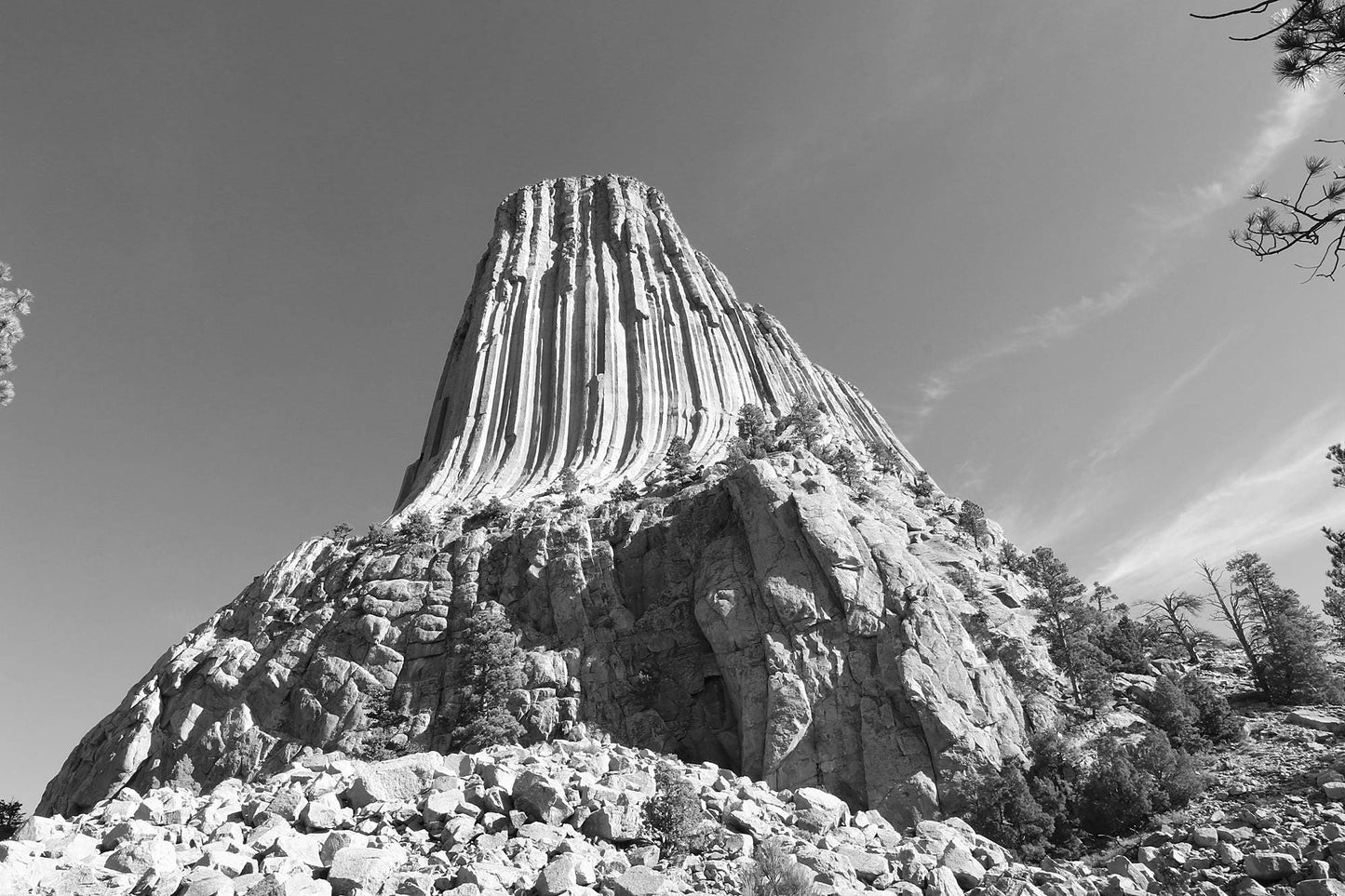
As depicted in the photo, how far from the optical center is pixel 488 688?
110 ft

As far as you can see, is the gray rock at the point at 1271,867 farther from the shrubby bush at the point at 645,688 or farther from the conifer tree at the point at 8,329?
the conifer tree at the point at 8,329

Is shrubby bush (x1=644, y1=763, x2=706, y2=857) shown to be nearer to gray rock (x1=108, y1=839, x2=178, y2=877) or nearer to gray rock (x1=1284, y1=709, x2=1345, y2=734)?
gray rock (x1=108, y1=839, x2=178, y2=877)

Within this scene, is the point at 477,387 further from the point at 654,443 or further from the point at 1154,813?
the point at 1154,813

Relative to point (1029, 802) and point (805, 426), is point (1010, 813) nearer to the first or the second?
point (1029, 802)

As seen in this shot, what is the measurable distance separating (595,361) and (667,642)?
4465cm

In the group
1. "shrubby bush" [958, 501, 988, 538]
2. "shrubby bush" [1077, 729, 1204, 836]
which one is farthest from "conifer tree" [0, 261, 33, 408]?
"shrubby bush" [958, 501, 988, 538]

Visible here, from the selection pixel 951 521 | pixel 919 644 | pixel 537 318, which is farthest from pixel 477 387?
pixel 919 644

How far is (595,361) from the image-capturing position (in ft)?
246

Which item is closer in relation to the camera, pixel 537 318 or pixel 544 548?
pixel 544 548

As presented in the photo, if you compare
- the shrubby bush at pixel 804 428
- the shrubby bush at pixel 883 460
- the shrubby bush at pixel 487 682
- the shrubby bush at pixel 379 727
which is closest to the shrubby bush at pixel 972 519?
the shrubby bush at pixel 883 460

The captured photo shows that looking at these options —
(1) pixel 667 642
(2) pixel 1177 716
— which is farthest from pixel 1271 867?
(1) pixel 667 642

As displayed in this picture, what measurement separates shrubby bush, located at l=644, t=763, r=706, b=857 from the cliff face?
14274 millimetres

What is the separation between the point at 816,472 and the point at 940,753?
18.4 metres

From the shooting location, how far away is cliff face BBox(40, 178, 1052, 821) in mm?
28172
